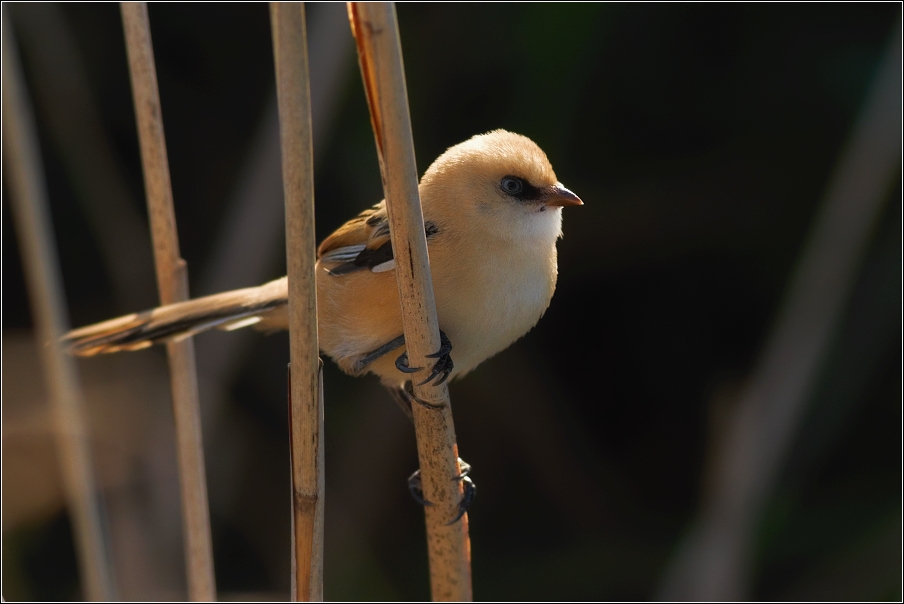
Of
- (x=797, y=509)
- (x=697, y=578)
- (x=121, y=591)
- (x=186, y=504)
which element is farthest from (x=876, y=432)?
(x=121, y=591)

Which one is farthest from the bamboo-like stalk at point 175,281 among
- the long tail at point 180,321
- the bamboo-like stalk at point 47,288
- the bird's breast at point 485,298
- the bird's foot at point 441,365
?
the bird's breast at point 485,298

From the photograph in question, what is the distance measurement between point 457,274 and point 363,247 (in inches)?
16.5

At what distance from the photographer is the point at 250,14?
394 cm

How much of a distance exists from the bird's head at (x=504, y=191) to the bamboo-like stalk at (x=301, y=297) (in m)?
0.90

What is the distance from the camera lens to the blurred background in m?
3.47

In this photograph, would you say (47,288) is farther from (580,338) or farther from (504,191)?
(580,338)

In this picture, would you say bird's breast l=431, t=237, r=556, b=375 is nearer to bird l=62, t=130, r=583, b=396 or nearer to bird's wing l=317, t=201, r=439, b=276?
bird l=62, t=130, r=583, b=396

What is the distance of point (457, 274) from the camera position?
7.74 ft

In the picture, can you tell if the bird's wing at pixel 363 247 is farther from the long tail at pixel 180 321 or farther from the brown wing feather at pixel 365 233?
the long tail at pixel 180 321

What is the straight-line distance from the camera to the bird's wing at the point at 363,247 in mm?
2518

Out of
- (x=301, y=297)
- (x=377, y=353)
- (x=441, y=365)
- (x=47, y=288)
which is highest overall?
(x=301, y=297)

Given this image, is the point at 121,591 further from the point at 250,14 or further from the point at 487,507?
the point at 250,14

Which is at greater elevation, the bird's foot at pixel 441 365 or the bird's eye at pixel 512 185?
the bird's eye at pixel 512 185

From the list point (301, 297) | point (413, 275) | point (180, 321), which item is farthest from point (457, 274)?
point (180, 321)
